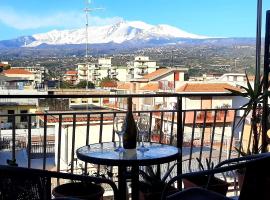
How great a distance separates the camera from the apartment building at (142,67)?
719 cm

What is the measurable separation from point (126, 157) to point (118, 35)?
8.38 m

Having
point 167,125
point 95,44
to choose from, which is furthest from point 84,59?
point 167,125

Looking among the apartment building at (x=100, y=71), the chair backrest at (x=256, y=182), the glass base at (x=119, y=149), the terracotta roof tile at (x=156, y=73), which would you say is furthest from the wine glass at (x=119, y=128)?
the apartment building at (x=100, y=71)

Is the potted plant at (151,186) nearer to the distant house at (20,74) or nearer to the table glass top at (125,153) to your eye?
the table glass top at (125,153)

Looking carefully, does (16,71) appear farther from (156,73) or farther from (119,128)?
(119,128)

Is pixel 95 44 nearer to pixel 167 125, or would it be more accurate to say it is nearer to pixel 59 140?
pixel 167 125

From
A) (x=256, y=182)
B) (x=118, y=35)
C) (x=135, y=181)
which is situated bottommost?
(x=135, y=181)

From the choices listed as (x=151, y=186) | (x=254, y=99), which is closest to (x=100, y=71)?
(x=254, y=99)

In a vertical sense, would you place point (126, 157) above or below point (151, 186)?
above

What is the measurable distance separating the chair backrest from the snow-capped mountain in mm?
7346

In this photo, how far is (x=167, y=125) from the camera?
464 centimetres

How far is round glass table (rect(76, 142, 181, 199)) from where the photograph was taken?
2365mm

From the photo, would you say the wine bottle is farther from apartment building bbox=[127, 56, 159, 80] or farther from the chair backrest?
apartment building bbox=[127, 56, 159, 80]

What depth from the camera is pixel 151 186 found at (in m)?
3.10
